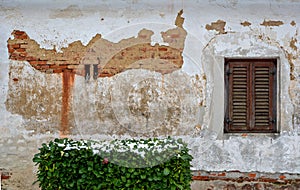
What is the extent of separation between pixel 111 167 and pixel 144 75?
267 centimetres

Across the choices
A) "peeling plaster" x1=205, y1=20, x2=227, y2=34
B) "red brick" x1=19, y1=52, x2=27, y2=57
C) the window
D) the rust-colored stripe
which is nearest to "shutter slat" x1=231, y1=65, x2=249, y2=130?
the window

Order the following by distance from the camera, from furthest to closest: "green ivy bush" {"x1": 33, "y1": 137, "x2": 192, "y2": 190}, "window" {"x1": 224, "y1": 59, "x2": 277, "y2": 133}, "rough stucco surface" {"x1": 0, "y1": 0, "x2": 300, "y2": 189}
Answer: "window" {"x1": 224, "y1": 59, "x2": 277, "y2": 133}, "rough stucco surface" {"x1": 0, "y1": 0, "x2": 300, "y2": 189}, "green ivy bush" {"x1": 33, "y1": 137, "x2": 192, "y2": 190}

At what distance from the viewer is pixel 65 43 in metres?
7.63

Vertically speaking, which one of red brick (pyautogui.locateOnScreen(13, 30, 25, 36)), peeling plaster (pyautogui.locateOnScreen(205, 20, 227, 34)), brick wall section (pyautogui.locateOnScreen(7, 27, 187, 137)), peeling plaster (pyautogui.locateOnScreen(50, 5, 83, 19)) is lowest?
brick wall section (pyautogui.locateOnScreen(7, 27, 187, 137))

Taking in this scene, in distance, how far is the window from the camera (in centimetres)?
764

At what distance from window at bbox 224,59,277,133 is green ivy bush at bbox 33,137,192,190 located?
8.36 feet

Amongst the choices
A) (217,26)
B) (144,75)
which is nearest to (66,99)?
(144,75)

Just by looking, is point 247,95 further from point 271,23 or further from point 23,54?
point 23,54

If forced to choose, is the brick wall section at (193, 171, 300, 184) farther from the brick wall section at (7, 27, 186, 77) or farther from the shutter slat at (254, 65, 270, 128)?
the brick wall section at (7, 27, 186, 77)

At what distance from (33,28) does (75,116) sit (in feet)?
4.84

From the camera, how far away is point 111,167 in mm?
5137

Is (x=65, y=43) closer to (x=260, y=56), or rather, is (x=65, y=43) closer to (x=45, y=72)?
(x=45, y=72)

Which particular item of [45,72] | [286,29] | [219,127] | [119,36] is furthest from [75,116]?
[286,29]

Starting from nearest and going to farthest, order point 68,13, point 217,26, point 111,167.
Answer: point 111,167 < point 217,26 < point 68,13
